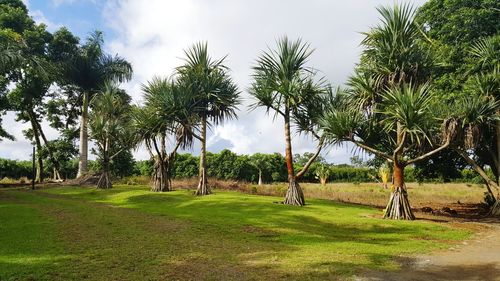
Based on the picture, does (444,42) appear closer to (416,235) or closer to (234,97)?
(234,97)

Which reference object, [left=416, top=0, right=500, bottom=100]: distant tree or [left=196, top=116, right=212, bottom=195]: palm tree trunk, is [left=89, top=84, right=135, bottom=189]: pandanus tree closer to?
[left=196, top=116, right=212, bottom=195]: palm tree trunk

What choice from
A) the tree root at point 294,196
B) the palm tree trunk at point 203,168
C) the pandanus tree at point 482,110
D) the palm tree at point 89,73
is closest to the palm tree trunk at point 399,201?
the pandanus tree at point 482,110

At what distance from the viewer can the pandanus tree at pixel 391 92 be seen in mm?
14102

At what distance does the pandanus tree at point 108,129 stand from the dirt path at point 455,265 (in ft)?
65.4

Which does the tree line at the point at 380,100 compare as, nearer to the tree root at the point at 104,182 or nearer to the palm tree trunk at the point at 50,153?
the tree root at the point at 104,182

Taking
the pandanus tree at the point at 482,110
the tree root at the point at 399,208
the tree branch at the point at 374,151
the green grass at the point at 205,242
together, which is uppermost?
the pandanus tree at the point at 482,110

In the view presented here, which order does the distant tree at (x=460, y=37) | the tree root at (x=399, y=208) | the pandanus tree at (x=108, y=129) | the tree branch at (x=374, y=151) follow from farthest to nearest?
the pandanus tree at (x=108, y=129) < the distant tree at (x=460, y=37) < the tree branch at (x=374, y=151) < the tree root at (x=399, y=208)

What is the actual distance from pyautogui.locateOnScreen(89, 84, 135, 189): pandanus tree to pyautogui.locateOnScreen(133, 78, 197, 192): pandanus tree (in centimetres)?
300

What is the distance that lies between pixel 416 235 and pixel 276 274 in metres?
6.25

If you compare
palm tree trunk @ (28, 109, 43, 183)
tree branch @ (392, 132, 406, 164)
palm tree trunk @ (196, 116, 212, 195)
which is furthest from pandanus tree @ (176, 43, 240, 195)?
palm tree trunk @ (28, 109, 43, 183)

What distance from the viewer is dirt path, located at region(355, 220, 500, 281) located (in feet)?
21.9

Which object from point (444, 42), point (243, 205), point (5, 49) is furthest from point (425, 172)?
point (5, 49)

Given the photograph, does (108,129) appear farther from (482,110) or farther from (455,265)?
(455,265)

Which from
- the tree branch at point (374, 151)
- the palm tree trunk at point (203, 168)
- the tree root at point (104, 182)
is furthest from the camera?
the tree root at point (104, 182)
